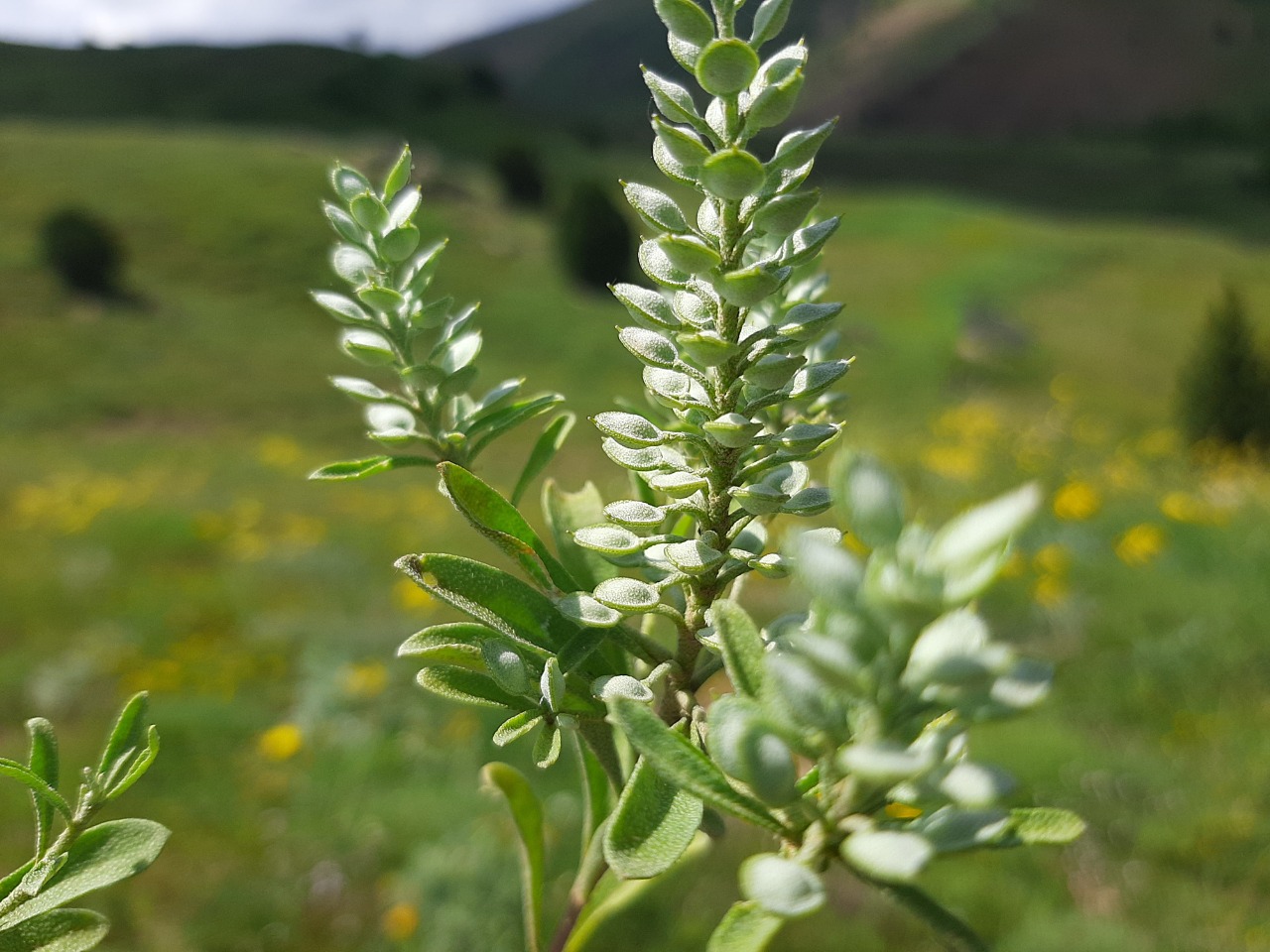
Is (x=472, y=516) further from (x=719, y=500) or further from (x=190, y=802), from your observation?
(x=190, y=802)

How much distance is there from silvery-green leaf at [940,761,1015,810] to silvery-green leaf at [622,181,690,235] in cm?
40

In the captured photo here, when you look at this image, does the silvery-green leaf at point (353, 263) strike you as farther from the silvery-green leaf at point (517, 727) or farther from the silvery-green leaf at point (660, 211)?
Result: the silvery-green leaf at point (517, 727)

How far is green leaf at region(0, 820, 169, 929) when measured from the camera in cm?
66

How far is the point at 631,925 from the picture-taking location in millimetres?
3625

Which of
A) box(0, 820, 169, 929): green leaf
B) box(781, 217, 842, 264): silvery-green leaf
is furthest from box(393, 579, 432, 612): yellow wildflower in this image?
box(781, 217, 842, 264): silvery-green leaf

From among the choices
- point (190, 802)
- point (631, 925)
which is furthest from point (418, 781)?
point (631, 925)

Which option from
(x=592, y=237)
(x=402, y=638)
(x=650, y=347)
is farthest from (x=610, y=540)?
(x=592, y=237)

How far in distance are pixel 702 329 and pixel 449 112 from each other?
43900mm

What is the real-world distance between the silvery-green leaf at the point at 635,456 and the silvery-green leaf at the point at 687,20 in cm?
29

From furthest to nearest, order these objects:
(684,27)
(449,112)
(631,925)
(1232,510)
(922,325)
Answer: (449,112) < (922,325) < (1232,510) < (631,925) < (684,27)

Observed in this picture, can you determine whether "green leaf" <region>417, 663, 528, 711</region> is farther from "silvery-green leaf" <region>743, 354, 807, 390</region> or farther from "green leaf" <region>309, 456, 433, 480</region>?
"silvery-green leaf" <region>743, 354, 807, 390</region>

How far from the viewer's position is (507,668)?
27.1 inches

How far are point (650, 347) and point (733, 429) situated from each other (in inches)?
4.6

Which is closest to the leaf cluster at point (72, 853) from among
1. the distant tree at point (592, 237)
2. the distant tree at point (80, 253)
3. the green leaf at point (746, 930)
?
the green leaf at point (746, 930)
